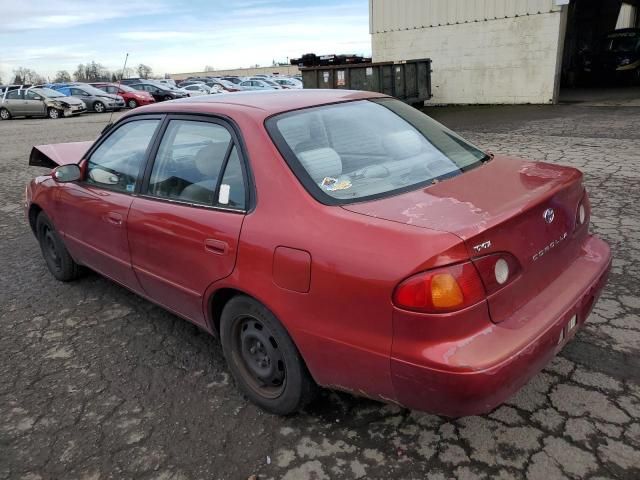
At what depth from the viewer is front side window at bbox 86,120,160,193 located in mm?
3252

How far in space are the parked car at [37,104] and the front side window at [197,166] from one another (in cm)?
2528

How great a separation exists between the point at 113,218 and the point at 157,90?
28.3 metres

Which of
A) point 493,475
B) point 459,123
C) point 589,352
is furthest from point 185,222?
point 459,123

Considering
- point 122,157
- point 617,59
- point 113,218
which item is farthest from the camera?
point 617,59

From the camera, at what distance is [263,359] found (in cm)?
262

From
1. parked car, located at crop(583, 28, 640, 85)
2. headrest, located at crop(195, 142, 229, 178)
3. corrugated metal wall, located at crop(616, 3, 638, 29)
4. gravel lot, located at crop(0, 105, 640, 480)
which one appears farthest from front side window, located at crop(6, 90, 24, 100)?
corrugated metal wall, located at crop(616, 3, 638, 29)

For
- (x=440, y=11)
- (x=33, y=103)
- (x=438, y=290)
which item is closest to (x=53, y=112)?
(x=33, y=103)

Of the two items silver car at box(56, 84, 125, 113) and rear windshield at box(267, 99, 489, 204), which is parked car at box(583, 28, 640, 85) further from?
silver car at box(56, 84, 125, 113)

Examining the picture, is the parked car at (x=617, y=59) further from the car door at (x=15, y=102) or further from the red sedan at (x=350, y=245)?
the car door at (x=15, y=102)

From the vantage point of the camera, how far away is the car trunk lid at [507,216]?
2.02 m

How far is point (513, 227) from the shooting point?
82.6 inches

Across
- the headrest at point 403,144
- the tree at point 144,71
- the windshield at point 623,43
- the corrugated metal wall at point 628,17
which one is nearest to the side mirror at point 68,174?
the headrest at point 403,144

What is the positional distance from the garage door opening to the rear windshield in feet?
56.2

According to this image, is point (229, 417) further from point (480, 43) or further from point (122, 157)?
point (480, 43)
